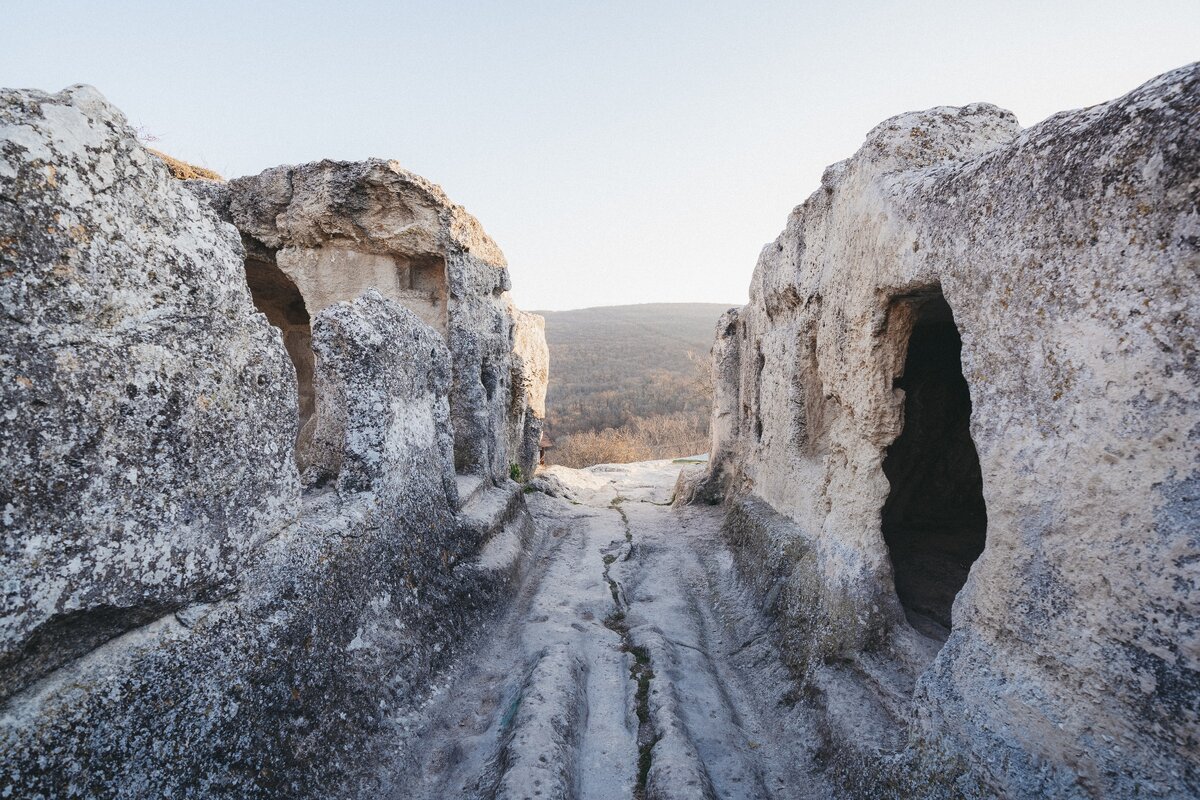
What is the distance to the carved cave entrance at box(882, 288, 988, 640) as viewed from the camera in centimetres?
520

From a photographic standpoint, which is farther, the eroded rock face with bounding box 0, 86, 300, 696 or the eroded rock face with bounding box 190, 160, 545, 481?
the eroded rock face with bounding box 190, 160, 545, 481

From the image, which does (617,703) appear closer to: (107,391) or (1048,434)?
(1048,434)

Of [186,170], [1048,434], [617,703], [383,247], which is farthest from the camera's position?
[186,170]

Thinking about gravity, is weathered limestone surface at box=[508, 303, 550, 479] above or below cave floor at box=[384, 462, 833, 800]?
above

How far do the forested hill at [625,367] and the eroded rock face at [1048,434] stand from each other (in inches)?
303

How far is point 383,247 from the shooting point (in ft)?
22.0

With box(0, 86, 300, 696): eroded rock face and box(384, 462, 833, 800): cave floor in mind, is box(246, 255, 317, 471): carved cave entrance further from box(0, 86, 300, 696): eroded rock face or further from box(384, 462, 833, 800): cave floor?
box(0, 86, 300, 696): eroded rock face

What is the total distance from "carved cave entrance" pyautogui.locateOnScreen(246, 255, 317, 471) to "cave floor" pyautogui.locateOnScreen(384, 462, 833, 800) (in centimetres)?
452

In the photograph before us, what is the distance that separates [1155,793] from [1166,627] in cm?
49

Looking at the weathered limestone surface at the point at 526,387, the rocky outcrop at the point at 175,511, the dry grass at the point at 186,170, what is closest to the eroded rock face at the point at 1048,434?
the rocky outcrop at the point at 175,511

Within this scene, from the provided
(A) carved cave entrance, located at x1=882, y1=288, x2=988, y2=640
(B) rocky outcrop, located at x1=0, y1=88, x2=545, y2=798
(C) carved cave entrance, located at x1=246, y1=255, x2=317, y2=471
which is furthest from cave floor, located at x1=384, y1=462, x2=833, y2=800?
(C) carved cave entrance, located at x1=246, y1=255, x2=317, y2=471

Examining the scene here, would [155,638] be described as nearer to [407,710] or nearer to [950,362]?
[407,710]

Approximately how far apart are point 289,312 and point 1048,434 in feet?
29.4

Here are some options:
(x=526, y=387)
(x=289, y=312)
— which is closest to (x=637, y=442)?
(x=526, y=387)
